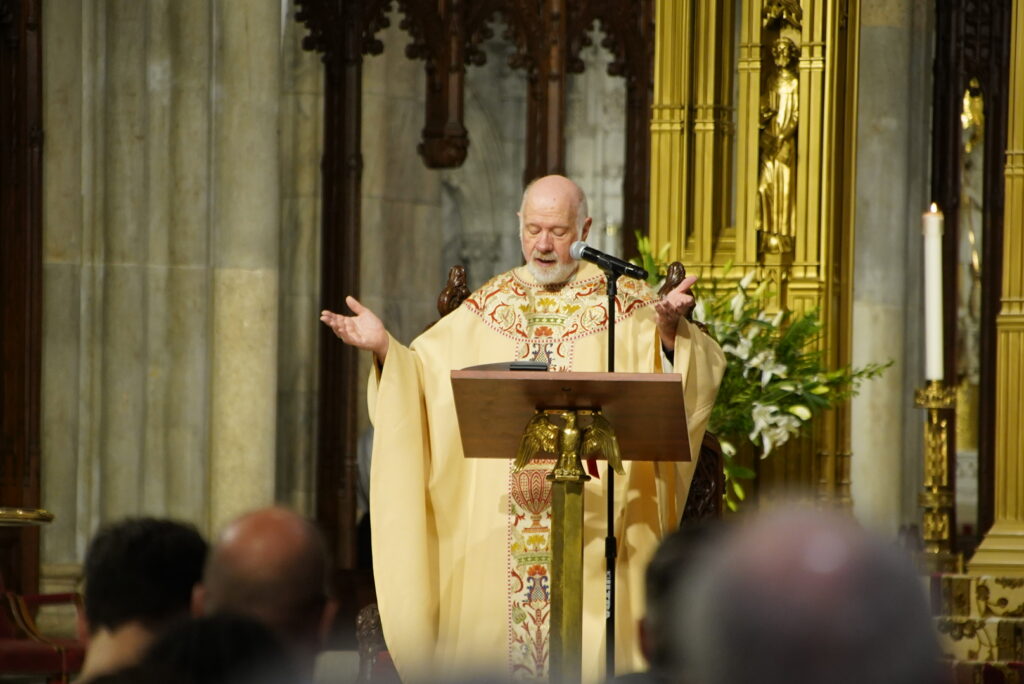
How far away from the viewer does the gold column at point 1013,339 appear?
22.7ft

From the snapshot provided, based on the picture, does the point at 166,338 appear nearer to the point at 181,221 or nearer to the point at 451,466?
the point at 181,221

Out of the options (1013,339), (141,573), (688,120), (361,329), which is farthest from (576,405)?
(688,120)

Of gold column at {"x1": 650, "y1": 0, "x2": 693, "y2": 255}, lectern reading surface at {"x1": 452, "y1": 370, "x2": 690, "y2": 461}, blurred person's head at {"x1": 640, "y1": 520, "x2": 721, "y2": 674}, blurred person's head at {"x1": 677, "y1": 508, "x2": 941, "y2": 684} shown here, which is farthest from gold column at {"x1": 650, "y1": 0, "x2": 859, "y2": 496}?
blurred person's head at {"x1": 677, "y1": 508, "x2": 941, "y2": 684}

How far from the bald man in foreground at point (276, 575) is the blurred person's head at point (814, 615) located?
2.24 feet

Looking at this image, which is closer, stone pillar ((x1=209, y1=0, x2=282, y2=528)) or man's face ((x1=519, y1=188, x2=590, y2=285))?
man's face ((x1=519, y1=188, x2=590, y2=285))

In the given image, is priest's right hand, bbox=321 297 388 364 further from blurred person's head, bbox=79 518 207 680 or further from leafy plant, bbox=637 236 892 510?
blurred person's head, bbox=79 518 207 680

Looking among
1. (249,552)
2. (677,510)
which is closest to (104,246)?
(677,510)

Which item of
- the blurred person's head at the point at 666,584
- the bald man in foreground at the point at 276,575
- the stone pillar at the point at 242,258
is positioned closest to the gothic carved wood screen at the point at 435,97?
the stone pillar at the point at 242,258

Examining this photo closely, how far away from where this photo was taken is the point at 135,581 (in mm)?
2777

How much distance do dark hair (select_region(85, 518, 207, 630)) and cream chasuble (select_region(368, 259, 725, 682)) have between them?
3209 millimetres

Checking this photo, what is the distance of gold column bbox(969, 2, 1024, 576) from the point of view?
6.91m

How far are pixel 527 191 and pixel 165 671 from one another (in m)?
4.33

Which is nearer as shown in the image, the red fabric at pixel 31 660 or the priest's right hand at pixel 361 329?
the priest's right hand at pixel 361 329

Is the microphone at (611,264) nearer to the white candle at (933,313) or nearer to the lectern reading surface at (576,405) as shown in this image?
the lectern reading surface at (576,405)
